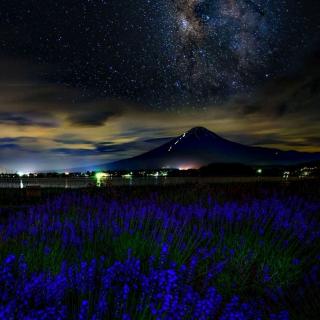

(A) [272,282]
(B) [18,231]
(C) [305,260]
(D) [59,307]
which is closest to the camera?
(D) [59,307]

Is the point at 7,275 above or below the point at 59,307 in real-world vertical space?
above

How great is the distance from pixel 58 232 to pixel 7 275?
7.54 feet

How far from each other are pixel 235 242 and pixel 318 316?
6.03 feet

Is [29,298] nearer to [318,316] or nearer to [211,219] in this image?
[318,316]

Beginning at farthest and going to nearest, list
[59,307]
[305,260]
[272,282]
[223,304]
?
[305,260], [272,282], [223,304], [59,307]

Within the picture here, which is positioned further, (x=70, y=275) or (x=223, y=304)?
(x=223, y=304)

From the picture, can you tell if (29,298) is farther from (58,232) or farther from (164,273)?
(58,232)

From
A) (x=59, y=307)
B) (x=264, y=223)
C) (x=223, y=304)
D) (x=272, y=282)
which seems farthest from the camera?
(x=264, y=223)

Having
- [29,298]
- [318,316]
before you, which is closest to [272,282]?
[318,316]

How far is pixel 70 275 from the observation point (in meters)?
→ 3.46

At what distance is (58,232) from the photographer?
570 cm

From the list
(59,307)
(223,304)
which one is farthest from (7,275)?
(223,304)

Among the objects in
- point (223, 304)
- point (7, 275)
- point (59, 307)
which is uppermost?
point (7, 275)

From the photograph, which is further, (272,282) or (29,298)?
(272,282)
